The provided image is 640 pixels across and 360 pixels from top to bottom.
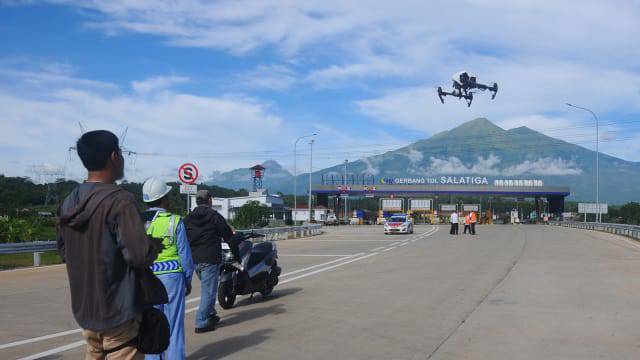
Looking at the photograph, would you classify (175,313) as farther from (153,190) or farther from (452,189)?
(452,189)

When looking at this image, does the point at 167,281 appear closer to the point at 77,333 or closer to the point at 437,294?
the point at 77,333

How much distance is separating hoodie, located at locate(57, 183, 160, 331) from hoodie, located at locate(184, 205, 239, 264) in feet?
15.2

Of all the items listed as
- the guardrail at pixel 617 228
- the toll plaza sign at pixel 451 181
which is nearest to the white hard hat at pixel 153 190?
the guardrail at pixel 617 228

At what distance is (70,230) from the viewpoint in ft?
11.4

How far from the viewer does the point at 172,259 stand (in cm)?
582

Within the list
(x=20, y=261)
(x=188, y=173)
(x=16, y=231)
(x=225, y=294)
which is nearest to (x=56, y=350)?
(x=225, y=294)

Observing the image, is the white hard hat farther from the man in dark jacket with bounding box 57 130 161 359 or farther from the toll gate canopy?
the toll gate canopy

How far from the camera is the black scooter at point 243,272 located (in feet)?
32.0

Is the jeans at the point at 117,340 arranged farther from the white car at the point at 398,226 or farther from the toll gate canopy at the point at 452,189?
the toll gate canopy at the point at 452,189

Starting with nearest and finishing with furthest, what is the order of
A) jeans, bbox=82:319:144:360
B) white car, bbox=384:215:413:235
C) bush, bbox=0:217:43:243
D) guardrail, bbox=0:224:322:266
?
jeans, bbox=82:319:144:360 → guardrail, bbox=0:224:322:266 → bush, bbox=0:217:43:243 → white car, bbox=384:215:413:235

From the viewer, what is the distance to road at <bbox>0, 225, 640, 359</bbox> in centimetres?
716

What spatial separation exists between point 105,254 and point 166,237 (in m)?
2.38

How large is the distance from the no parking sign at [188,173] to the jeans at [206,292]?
477 inches

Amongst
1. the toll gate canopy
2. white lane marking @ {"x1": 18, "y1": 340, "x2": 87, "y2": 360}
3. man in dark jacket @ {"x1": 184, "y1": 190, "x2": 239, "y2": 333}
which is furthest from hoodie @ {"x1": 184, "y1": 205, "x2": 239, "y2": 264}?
the toll gate canopy
